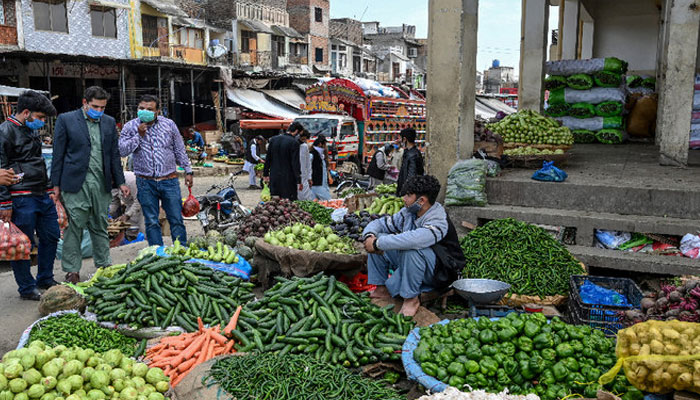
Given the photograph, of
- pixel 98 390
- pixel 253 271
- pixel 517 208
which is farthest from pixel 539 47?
pixel 98 390

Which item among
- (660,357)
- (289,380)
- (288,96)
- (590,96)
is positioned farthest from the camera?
(288,96)

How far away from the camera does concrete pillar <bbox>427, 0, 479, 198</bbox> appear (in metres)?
7.02

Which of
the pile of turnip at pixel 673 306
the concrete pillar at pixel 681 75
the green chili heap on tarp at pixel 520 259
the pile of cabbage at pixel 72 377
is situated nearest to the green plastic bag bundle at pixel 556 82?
the concrete pillar at pixel 681 75

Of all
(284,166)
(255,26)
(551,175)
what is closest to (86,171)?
(284,166)

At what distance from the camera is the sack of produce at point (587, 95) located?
11.0 metres

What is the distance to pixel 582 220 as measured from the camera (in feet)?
20.2

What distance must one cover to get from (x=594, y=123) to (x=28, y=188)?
35.5 ft

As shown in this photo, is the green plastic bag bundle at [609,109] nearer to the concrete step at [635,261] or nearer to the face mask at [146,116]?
the concrete step at [635,261]

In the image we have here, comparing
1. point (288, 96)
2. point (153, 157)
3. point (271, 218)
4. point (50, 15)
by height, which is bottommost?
point (271, 218)

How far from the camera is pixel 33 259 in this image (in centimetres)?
713

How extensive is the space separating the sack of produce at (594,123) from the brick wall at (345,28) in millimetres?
32939

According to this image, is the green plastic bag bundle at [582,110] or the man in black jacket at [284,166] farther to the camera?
the green plastic bag bundle at [582,110]

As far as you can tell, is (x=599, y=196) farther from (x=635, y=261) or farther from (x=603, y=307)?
(x=603, y=307)

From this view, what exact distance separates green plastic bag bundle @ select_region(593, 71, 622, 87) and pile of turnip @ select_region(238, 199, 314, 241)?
24.2ft
